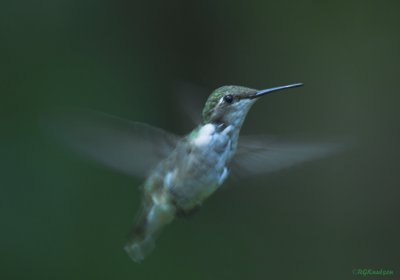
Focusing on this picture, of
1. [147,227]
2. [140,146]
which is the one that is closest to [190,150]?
[140,146]

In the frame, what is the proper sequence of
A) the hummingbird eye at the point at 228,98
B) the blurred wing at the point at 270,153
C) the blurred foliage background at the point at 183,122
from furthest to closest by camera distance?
the blurred foliage background at the point at 183,122 < the hummingbird eye at the point at 228,98 < the blurred wing at the point at 270,153

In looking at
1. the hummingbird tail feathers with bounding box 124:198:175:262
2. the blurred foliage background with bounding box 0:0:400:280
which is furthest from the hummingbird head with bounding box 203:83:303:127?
the blurred foliage background with bounding box 0:0:400:280

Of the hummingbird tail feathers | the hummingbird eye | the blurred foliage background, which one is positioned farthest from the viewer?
the blurred foliage background

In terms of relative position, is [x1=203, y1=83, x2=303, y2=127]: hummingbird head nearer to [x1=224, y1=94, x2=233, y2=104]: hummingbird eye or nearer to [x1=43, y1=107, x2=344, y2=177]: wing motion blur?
[x1=224, y1=94, x2=233, y2=104]: hummingbird eye

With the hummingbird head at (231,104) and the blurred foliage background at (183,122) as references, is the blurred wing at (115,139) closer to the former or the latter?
the hummingbird head at (231,104)

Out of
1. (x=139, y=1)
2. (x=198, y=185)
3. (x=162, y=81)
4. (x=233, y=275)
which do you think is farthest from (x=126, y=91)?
(x=198, y=185)

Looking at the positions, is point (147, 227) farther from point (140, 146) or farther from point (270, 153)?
point (270, 153)

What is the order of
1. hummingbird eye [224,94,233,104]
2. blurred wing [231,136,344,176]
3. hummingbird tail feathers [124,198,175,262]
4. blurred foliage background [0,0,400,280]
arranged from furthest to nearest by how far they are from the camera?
blurred foliage background [0,0,400,280], hummingbird tail feathers [124,198,175,262], hummingbird eye [224,94,233,104], blurred wing [231,136,344,176]

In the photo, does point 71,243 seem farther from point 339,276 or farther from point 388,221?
point 388,221

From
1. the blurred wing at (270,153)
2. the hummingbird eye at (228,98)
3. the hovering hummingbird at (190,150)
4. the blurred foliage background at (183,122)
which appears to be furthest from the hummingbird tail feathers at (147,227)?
the blurred foliage background at (183,122)
